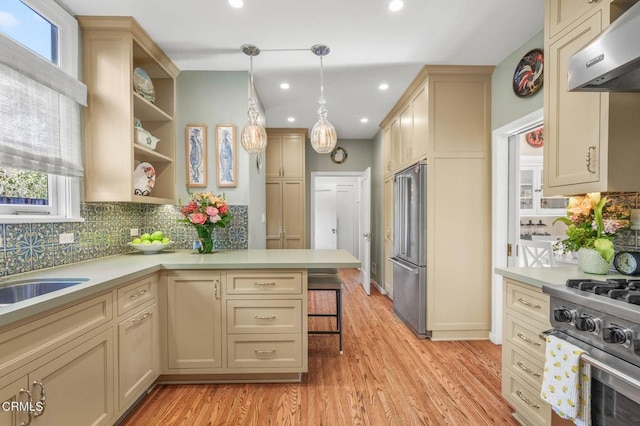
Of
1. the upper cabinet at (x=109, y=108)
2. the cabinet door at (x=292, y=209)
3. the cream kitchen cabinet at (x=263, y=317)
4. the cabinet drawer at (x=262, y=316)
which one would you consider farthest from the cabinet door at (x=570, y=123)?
the cabinet door at (x=292, y=209)

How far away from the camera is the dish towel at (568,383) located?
3.91ft

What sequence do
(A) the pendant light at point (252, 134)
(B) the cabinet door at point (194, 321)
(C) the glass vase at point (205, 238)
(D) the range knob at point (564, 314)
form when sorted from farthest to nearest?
(C) the glass vase at point (205, 238) → (A) the pendant light at point (252, 134) → (B) the cabinet door at point (194, 321) → (D) the range knob at point (564, 314)

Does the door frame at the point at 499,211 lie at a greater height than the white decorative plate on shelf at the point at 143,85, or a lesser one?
lesser

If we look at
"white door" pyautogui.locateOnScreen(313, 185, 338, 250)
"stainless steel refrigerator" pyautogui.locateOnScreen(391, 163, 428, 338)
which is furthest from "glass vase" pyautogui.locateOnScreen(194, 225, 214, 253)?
"white door" pyautogui.locateOnScreen(313, 185, 338, 250)

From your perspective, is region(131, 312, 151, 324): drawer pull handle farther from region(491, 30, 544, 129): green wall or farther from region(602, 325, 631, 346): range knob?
region(491, 30, 544, 129): green wall

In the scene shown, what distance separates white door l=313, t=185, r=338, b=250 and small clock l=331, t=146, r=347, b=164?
1745mm

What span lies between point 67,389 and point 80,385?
0.08 m

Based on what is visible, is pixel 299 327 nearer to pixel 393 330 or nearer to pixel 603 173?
pixel 393 330

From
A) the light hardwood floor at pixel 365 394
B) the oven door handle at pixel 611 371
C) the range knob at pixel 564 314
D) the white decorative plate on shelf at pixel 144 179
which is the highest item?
the white decorative plate on shelf at pixel 144 179

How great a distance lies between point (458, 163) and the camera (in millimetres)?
2885

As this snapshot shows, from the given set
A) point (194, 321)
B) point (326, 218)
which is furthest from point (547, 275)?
point (326, 218)

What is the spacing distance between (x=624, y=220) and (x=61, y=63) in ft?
12.1

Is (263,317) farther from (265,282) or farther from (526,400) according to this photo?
(526,400)

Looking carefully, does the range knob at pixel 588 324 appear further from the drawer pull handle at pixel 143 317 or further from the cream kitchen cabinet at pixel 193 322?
the drawer pull handle at pixel 143 317
